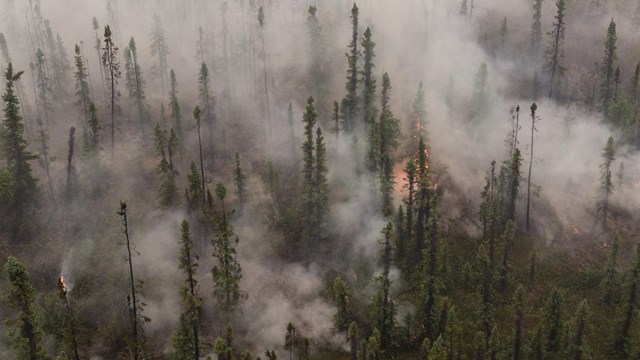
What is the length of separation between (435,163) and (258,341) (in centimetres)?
4147

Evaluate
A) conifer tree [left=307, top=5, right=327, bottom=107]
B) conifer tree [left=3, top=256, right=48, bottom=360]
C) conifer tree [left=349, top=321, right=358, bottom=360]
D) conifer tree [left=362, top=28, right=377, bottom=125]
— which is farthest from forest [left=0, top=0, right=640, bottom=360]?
conifer tree [left=307, top=5, right=327, bottom=107]

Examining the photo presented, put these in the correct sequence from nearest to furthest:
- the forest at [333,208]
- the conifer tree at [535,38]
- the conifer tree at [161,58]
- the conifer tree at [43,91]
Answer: the forest at [333,208] → the conifer tree at [43,91] → the conifer tree at [535,38] → the conifer tree at [161,58]

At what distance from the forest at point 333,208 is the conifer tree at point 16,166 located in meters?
0.28

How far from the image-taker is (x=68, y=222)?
85500mm

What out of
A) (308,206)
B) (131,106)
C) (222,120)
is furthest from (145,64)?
(308,206)

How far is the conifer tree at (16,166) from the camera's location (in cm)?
7988

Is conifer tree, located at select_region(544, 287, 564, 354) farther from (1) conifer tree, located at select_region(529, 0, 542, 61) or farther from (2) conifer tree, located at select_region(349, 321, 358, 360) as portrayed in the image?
(1) conifer tree, located at select_region(529, 0, 542, 61)

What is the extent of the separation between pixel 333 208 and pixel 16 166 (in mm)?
44608

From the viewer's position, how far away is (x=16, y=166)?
267 ft

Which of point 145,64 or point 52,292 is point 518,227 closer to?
point 52,292

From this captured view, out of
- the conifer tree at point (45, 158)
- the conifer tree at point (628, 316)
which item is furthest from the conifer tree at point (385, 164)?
the conifer tree at point (45, 158)

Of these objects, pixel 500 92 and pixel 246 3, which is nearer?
pixel 500 92

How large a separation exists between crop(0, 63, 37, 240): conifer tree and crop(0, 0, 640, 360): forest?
11.1 inches

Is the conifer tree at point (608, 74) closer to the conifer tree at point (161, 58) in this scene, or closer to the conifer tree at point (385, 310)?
the conifer tree at point (385, 310)
